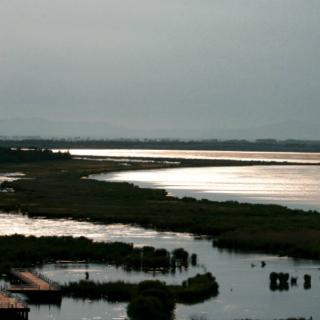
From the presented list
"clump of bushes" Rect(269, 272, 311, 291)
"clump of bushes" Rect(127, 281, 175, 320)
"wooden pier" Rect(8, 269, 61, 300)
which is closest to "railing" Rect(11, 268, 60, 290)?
"wooden pier" Rect(8, 269, 61, 300)

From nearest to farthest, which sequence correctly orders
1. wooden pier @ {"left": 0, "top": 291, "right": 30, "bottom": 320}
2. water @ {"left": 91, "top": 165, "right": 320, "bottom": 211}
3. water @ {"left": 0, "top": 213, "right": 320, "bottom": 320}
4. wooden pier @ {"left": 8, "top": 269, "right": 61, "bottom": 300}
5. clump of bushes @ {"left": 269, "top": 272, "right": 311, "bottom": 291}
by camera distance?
wooden pier @ {"left": 0, "top": 291, "right": 30, "bottom": 320} < water @ {"left": 0, "top": 213, "right": 320, "bottom": 320} < wooden pier @ {"left": 8, "top": 269, "right": 61, "bottom": 300} < clump of bushes @ {"left": 269, "top": 272, "right": 311, "bottom": 291} < water @ {"left": 91, "top": 165, "right": 320, "bottom": 211}

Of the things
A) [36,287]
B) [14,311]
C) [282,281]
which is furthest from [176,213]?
[14,311]

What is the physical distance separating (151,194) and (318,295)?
Result: 143 ft

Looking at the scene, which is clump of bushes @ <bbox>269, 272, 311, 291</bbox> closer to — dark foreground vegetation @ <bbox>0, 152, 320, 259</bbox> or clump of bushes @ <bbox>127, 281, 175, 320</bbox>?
clump of bushes @ <bbox>127, 281, 175, 320</bbox>

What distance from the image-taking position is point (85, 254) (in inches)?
1698

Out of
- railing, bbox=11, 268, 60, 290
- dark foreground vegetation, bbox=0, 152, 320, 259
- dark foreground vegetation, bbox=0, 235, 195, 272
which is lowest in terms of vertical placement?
railing, bbox=11, 268, 60, 290

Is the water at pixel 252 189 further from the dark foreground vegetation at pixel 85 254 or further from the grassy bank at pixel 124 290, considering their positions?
the grassy bank at pixel 124 290

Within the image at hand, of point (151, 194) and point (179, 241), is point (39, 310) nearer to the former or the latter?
point (179, 241)

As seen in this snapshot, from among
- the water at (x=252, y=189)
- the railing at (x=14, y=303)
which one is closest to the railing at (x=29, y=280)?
the railing at (x=14, y=303)

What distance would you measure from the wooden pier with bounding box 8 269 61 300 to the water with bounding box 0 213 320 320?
65 cm

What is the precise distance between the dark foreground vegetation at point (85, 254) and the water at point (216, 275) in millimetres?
1083

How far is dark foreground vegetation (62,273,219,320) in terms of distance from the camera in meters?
31.2

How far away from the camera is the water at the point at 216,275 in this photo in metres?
32.5

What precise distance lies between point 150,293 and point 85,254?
11.3m
